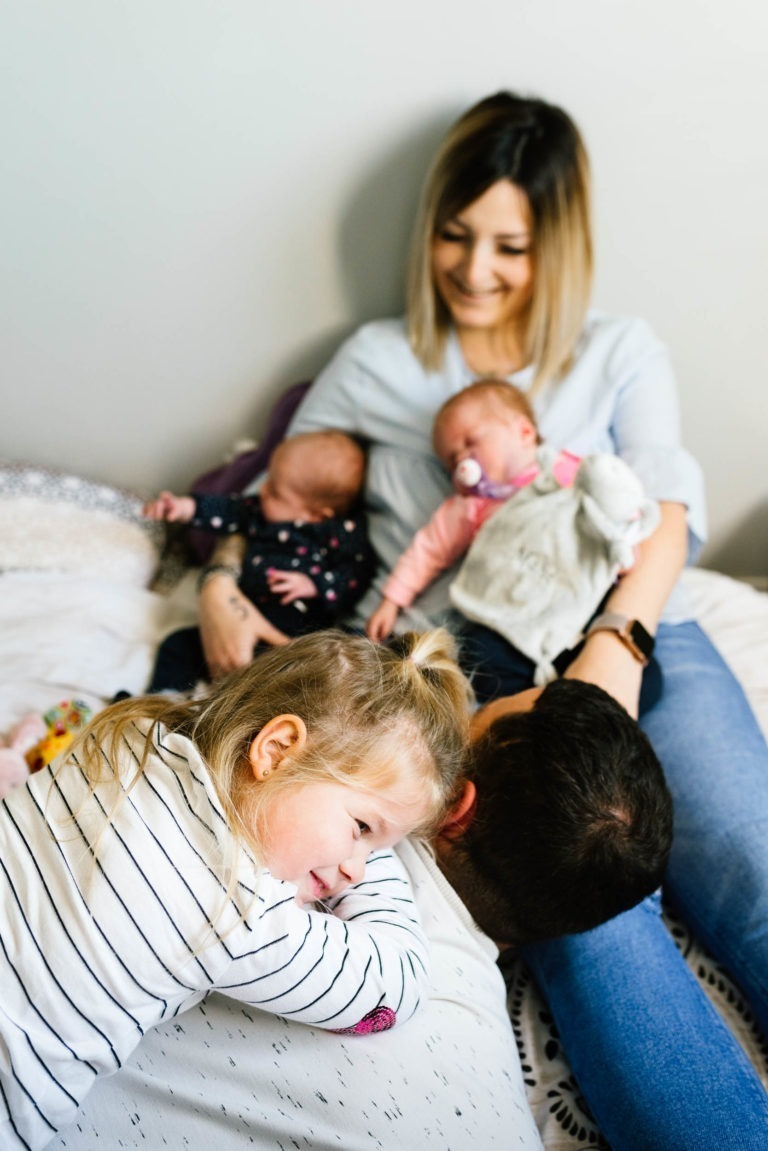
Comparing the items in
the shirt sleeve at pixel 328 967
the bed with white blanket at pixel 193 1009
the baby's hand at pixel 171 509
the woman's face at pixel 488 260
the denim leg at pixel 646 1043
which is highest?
the woman's face at pixel 488 260

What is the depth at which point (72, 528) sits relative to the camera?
5.67 feet

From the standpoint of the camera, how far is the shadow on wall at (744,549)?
6.56ft

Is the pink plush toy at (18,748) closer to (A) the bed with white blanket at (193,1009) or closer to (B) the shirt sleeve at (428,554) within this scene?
(A) the bed with white blanket at (193,1009)

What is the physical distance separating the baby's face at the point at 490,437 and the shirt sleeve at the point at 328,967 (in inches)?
31.3

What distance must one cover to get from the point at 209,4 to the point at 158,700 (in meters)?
1.18

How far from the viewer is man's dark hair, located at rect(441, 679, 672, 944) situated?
91 centimetres

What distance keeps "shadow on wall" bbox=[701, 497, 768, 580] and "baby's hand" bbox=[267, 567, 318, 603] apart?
3.40ft

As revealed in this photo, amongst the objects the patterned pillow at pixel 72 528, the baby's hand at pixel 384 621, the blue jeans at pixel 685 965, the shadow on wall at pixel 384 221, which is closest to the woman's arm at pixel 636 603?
the blue jeans at pixel 685 965

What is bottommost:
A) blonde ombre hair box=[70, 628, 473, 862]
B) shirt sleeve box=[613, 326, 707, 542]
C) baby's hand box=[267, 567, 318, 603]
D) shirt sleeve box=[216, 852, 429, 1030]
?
baby's hand box=[267, 567, 318, 603]

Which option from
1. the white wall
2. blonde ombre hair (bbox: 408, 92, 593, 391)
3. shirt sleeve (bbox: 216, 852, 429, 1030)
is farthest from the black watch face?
the white wall

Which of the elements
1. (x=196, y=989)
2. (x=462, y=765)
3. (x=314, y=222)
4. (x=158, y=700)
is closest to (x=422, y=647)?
(x=462, y=765)

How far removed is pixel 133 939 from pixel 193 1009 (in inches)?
7.1

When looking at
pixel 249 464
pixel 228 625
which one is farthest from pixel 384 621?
pixel 249 464

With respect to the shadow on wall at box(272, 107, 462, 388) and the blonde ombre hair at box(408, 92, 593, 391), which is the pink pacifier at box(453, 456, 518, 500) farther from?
the shadow on wall at box(272, 107, 462, 388)
